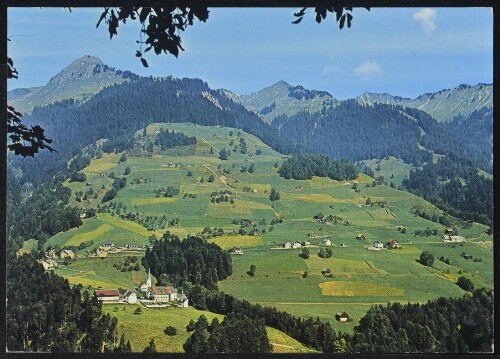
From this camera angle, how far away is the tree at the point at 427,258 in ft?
14.9

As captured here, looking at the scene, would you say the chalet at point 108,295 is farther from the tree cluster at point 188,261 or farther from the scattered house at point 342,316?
the scattered house at point 342,316

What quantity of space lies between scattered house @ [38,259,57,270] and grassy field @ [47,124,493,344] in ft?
0.15

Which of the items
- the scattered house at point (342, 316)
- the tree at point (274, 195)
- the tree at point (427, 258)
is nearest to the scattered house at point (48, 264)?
the tree at point (274, 195)

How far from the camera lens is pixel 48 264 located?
15.0 ft

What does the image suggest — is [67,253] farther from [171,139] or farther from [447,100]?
[447,100]

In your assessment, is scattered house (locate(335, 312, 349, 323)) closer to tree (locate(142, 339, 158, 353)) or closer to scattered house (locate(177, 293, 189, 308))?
scattered house (locate(177, 293, 189, 308))

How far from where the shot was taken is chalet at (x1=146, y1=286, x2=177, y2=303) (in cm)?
453

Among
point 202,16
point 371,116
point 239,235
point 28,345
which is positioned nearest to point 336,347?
point 239,235

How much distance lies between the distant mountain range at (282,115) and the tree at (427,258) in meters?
0.58

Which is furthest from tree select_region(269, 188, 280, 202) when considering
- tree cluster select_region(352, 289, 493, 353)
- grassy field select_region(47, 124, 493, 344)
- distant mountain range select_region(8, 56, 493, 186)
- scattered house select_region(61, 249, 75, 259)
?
scattered house select_region(61, 249, 75, 259)

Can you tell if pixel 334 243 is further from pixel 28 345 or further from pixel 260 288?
pixel 28 345

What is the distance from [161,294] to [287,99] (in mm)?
1424

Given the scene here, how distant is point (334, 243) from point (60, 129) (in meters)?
1.84

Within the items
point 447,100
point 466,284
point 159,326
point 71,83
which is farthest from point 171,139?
point 466,284
